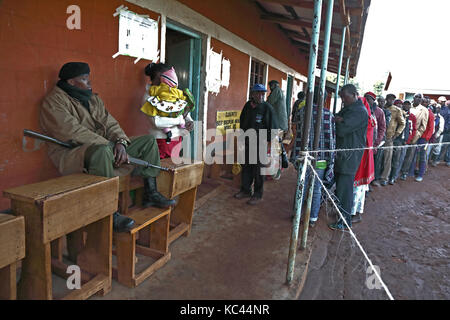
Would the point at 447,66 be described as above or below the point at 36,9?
above

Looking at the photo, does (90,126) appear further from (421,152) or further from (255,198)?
(421,152)

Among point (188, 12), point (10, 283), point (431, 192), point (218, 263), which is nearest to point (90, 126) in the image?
point (10, 283)

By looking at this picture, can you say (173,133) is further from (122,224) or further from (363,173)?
(363,173)

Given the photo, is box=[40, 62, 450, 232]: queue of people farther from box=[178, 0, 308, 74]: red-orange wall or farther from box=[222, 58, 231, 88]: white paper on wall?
box=[178, 0, 308, 74]: red-orange wall

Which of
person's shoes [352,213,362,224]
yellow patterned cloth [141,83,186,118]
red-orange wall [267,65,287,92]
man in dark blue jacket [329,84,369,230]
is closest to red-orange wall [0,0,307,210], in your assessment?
yellow patterned cloth [141,83,186,118]

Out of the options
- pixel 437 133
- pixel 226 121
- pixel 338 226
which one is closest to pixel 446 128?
pixel 437 133

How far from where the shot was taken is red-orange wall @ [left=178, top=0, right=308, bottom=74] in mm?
4750

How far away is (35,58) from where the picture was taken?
7.94 ft

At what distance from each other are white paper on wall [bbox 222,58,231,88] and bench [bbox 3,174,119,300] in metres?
3.83

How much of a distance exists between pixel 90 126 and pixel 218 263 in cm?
165

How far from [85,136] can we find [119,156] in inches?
11.7

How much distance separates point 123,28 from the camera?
10.4 feet

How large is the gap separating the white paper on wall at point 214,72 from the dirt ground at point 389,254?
8.77ft

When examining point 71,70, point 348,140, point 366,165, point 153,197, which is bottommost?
point 153,197
